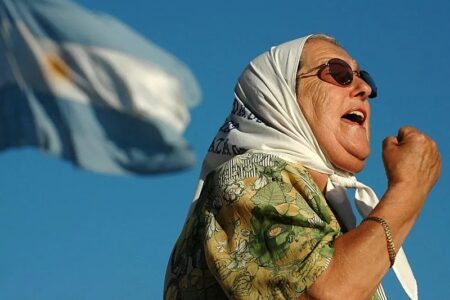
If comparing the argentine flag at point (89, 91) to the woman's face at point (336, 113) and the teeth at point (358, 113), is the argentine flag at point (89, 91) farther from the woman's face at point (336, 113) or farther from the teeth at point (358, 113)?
the teeth at point (358, 113)

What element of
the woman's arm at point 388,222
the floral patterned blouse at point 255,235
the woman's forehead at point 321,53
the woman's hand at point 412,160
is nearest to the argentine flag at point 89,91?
the floral patterned blouse at point 255,235

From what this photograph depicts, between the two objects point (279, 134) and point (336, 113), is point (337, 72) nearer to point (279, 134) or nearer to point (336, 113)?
point (336, 113)

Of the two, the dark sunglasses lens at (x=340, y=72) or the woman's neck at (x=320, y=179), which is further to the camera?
the dark sunglasses lens at (x=340, y=72)

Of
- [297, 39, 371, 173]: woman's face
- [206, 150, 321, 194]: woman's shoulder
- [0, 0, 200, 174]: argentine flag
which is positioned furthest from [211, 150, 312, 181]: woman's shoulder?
[0, 0, 200, 174]: argentine flag

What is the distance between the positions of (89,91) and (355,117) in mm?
1982

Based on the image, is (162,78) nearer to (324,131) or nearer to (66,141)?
(66,141)

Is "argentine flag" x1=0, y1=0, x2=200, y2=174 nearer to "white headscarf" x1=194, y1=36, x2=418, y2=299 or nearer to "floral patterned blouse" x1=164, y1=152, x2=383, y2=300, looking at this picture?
"floral patterned blouse" x1=164, y1=152, x2=383, y2=300

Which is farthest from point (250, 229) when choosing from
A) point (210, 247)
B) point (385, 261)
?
point (385, 261)

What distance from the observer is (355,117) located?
6.48 metres

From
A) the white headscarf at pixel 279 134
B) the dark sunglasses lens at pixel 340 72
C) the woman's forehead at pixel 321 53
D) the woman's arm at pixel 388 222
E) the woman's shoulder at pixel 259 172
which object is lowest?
the woman's arm at pixel 388 222

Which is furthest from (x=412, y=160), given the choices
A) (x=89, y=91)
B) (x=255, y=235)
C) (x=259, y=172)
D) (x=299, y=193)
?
(x=89, y=91)

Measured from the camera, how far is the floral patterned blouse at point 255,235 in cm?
543

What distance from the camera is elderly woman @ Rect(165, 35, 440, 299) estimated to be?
17.9 ft

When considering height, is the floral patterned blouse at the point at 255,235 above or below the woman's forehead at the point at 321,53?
below
